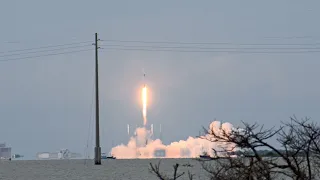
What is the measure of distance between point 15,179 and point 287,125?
128187 millimetres

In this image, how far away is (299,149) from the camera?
14547 millimetres

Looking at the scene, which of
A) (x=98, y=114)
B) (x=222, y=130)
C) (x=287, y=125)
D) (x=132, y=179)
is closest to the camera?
(x=222, y=130)

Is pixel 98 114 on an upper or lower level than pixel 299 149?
upper

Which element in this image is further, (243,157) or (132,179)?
(132,179)

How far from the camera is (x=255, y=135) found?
46.4 ft

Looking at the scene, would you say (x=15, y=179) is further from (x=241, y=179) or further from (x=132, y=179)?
(x=241, y=179)

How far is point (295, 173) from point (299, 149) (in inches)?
18.3

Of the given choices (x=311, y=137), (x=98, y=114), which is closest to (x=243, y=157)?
(x=311, y=137)

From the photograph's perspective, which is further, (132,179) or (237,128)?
(132,179)

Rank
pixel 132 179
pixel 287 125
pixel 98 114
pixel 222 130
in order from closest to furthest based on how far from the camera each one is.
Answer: pixel 222 130, pixel 287 125, pixel 98 114, pixel 132 179

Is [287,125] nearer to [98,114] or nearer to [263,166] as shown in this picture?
[263,166]

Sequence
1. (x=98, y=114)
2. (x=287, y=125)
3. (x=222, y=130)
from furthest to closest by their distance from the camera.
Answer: (x=98, y=114) < (x=287, y=125) < (x=222, y=130)

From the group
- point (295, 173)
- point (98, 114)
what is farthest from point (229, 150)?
point (98, 114)

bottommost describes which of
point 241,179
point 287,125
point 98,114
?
point 241,179
